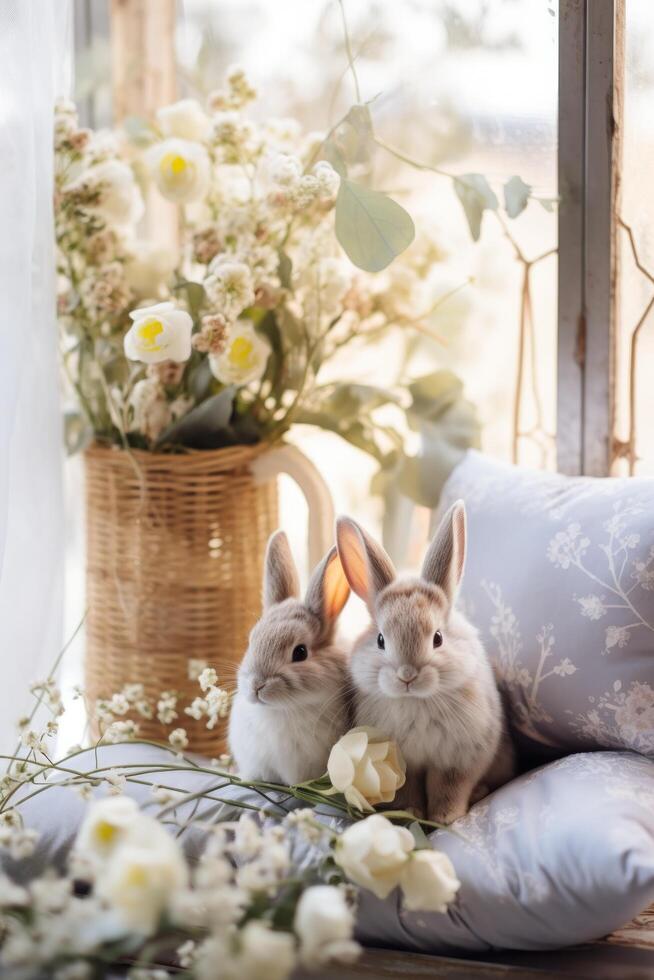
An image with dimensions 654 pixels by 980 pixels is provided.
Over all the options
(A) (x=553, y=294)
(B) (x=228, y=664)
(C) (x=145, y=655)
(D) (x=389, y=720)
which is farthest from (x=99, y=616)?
(A) (x=553, y=294)

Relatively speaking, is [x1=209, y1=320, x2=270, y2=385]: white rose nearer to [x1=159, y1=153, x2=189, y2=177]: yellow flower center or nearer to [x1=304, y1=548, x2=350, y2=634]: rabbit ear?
[x1=159, y1=153, x2=189, y2=177]: yellow flower center

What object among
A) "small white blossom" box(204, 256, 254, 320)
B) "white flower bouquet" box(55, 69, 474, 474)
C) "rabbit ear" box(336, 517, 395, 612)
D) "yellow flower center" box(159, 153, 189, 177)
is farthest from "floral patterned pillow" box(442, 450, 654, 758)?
"yellow flower center" box(159, 153, 189, 177)

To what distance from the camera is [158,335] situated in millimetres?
1240

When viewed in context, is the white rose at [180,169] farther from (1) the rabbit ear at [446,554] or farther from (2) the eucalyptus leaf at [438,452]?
(1) the rabbit ear at [446,554]

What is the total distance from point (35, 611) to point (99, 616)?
0.75 ft

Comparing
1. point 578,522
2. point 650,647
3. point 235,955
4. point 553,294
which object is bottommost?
point 235,955

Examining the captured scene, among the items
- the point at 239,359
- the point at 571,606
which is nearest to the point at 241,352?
the point at 239,359

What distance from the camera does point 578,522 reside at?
3.92 feet

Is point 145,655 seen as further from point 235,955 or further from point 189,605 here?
point 235,955

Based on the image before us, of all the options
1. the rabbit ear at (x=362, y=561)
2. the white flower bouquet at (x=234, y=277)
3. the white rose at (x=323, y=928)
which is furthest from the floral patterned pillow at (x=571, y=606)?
the white rose at (x=323, y=928)

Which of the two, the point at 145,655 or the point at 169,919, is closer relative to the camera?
the point at 169,919

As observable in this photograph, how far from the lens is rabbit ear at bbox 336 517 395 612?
3.52 feet

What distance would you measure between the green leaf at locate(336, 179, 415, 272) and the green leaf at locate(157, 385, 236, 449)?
0.83ft

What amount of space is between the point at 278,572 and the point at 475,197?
2.08ft
